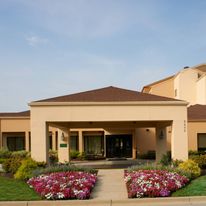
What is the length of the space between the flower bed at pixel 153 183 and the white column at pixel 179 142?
402 centimetres

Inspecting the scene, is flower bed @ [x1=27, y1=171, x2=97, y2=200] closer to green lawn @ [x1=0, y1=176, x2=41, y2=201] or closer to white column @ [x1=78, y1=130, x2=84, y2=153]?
green lawn @ [x1=0, y1=176, x2=41, y2=201]

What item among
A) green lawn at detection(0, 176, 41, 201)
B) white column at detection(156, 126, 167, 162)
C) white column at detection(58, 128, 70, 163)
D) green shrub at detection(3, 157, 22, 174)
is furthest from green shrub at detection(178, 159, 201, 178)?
white column at detection(58, 128, 70, 163)

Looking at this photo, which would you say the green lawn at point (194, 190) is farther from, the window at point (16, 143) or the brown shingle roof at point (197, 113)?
the window at point (16, 143)

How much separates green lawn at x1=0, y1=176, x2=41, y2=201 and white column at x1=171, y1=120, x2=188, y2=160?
815 cm

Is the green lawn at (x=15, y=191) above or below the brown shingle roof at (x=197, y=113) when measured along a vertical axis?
below

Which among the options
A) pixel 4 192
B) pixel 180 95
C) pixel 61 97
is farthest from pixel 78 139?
pixel 4 192

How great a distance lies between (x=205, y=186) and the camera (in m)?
16.8

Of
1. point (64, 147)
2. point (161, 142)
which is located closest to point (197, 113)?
point (161, 142)

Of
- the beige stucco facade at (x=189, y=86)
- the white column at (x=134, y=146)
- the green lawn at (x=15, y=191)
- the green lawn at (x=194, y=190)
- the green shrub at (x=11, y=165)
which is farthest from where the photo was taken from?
the beige stucco facade at (x=189, y=86)

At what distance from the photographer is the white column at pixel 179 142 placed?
72.1 ft

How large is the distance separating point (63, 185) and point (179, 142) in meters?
8.23

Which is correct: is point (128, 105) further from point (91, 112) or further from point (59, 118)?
point (59, 118)

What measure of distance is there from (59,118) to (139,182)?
6853mm

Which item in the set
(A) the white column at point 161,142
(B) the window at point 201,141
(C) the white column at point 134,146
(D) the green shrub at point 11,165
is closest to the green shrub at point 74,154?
(C) the white column at point 134,146
